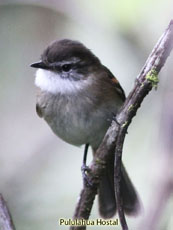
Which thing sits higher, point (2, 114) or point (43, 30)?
point (43, 30)

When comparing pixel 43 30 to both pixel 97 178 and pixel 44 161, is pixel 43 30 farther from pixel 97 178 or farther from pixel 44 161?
pixel 97 178

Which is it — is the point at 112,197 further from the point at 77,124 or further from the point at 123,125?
the point at 123,125

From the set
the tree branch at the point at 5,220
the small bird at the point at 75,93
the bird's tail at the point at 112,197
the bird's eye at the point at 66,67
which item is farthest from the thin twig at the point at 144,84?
the bird's tail at the point at 112,197

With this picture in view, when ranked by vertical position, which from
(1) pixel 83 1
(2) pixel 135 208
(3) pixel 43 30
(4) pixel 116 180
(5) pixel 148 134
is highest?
(1) pixel 83 1

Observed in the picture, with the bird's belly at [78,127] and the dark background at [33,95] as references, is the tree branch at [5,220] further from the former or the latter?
the bird's belly at [78,127]

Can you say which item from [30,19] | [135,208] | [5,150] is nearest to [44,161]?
[5,150]

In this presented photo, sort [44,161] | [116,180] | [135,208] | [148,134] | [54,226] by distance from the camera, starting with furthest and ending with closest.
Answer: [148,134] < [44,161] < [135,208] < [54,226] < [116,180]
